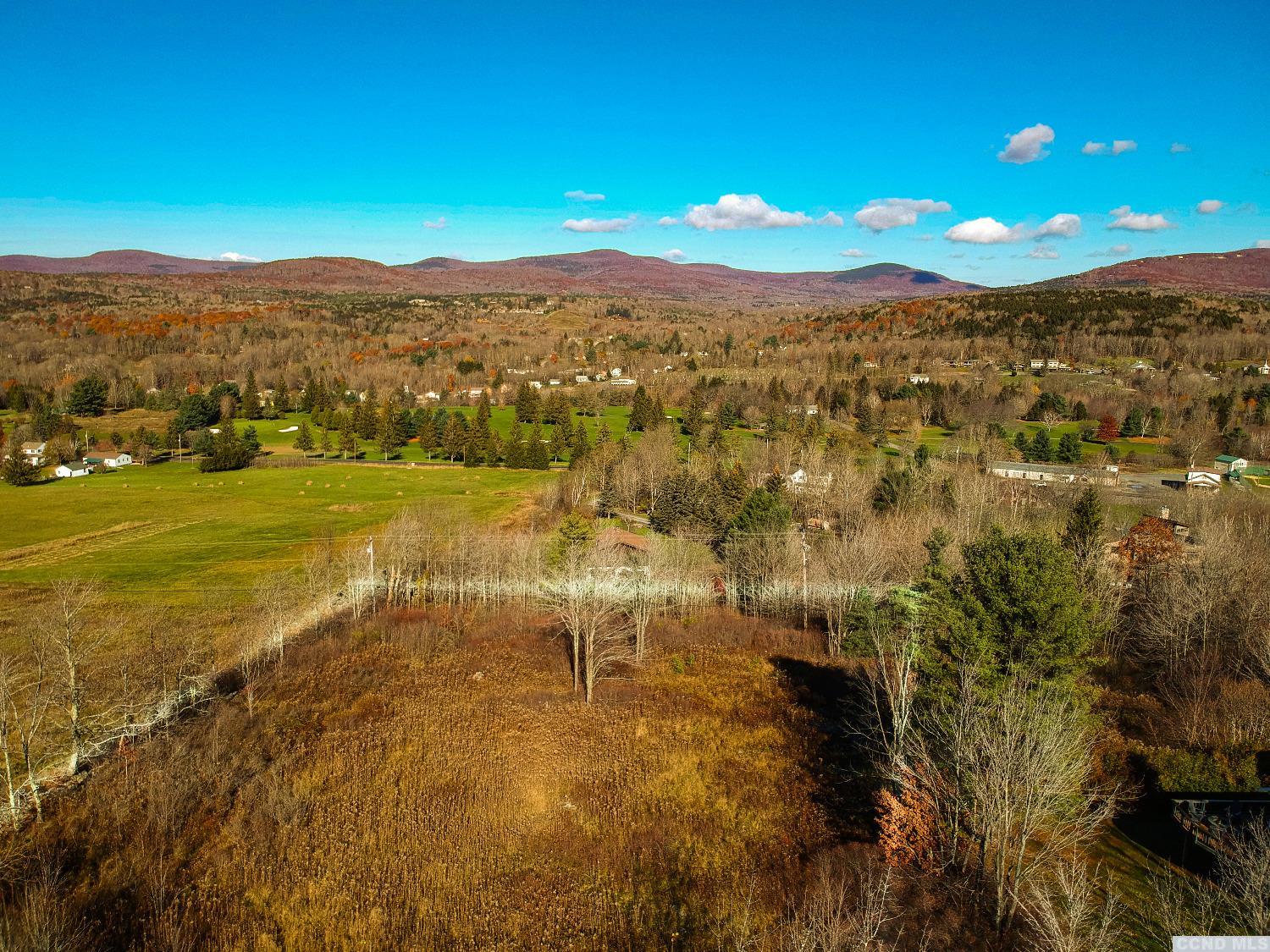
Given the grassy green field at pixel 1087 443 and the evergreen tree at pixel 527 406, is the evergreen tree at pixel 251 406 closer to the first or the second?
the evergreen tree at pixel 527 406

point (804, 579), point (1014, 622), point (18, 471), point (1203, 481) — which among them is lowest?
point (804, 579)

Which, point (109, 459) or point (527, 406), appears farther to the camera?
point (527, 406)

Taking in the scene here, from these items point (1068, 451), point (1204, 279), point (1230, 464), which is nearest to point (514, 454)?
point (1068, 451)

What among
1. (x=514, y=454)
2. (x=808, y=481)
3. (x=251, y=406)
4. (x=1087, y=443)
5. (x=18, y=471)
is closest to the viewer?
(x=808, y=481)

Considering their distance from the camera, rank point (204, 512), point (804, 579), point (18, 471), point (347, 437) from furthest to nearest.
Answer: point (347, 437)
point (18, 471)
point (204, 512)
point (804, 579)

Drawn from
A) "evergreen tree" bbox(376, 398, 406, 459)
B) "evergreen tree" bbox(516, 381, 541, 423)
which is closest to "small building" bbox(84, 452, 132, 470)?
"evergreen tree" bbox(376, 398, 406, 459)

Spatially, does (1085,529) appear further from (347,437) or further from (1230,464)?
(347,437)

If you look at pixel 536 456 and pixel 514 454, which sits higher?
pixel 514 454

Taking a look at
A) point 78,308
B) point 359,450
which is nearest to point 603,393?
point 359,450
